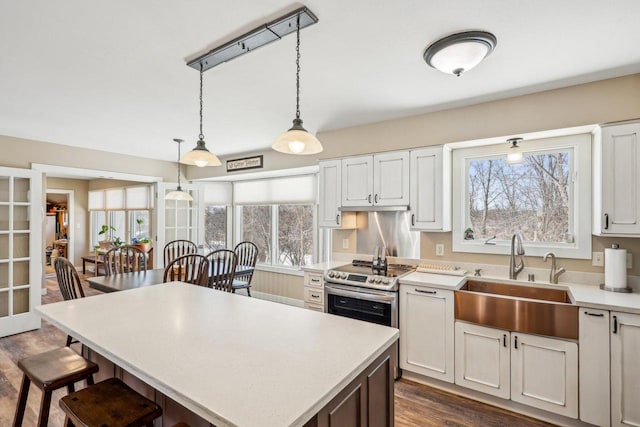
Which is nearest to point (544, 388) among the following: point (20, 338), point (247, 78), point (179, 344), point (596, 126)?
point (596, 126)

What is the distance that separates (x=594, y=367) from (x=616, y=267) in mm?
743

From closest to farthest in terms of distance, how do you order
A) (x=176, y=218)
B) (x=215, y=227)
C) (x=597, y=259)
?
(x=597, y=259) → (x=176, y=218) → (x=215, y=227)

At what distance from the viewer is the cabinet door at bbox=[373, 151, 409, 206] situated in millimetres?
3098

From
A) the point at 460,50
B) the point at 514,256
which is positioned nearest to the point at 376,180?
the point at 514,256

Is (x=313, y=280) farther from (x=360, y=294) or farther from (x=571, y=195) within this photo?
(x=571, y=195)

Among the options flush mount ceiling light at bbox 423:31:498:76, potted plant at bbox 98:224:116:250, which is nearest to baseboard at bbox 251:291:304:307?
flush mount ceiling light at bbox 423:31:498:76

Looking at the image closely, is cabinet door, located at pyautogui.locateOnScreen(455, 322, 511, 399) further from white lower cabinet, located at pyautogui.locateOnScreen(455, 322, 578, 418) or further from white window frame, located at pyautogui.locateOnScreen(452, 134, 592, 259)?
white window frame, located at pyautogui.locateOnScreen(452, 134, 592, 259)

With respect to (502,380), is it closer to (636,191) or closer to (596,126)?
(636,191)

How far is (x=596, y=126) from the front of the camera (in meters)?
2.37

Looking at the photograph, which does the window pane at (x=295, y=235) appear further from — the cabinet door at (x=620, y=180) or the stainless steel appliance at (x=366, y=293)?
the cabinet door at (x=620, y=180)

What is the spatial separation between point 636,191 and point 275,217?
14.1ft

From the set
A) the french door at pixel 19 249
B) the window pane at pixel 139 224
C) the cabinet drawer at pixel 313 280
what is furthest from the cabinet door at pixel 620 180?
the window pane at pixel 139 224

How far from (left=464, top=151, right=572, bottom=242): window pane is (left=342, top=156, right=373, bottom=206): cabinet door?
3.23ft

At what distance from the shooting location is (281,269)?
16.6ft
